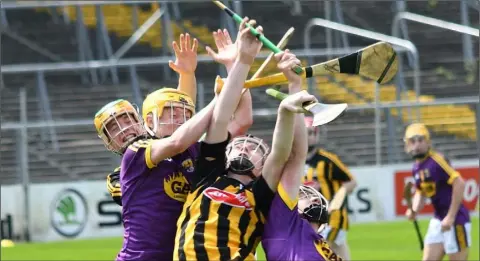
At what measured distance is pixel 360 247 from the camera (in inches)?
574

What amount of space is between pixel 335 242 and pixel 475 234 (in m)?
4.96

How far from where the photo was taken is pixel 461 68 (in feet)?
78.2

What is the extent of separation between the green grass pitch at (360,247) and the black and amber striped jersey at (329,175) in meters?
2.04

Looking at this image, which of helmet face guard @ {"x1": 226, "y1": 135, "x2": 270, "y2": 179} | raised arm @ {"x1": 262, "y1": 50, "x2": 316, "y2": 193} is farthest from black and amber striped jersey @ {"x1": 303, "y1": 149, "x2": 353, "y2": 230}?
raised arm @ {"x1": 262, "y1": 50, "x2": 316, "y2": 193}

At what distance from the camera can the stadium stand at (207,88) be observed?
1891cm

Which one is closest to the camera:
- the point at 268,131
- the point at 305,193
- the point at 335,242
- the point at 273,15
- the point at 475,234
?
the point at 305,193

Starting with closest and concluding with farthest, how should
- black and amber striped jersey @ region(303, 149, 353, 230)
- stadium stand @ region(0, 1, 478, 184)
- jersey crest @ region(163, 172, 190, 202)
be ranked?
jersey crest @ region(163, 172, 190, 202) < black and amber striped jersey @ region(303, 149, 353, 230) < stadium stand @ region(0, 1, 478, 184)

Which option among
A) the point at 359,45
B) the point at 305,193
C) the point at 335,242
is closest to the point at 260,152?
the point at 305,193

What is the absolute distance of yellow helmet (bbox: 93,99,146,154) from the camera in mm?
5680

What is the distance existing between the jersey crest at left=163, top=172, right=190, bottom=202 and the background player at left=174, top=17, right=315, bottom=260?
29 centimetres

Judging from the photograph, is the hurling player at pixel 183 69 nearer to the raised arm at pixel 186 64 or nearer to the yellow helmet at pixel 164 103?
the raised arm at pixel 186 64

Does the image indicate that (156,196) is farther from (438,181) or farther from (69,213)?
(69,213)

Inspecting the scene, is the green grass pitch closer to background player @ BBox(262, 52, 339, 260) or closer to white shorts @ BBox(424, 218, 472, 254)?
white shorts @ BBox(424, 218, 472, 254)

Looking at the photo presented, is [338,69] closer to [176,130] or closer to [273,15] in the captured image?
[176,130]
